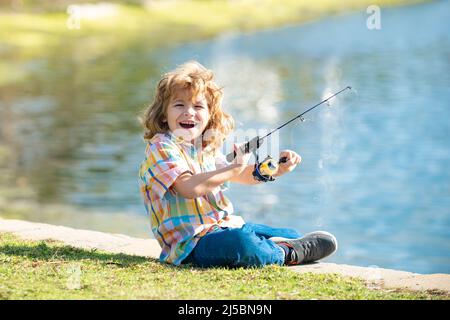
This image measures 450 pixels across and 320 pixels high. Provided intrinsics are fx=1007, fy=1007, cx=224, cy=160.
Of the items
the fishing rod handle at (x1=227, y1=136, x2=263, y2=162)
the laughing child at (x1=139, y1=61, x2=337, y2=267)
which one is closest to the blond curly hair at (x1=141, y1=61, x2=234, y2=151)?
the laughing child at (x1=139, y1=61, x2=337, y2=267)

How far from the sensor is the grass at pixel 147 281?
4.05 meters

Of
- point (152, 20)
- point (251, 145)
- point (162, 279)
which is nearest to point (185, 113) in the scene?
point (251, 145)

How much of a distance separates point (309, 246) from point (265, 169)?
0.55 metres

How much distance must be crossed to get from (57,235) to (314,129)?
9166 mm

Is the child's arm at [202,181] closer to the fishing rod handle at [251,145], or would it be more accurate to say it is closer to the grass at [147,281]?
the fishing rod handle at [251,145]

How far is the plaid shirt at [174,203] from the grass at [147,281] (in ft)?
0.46

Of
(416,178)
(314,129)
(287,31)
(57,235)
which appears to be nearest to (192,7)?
(287,31)

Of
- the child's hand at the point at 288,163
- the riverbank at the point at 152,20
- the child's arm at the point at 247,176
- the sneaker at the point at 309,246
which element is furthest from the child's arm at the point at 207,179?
the riverbank at the point at 152,20

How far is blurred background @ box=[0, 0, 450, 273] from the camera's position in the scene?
10.5m

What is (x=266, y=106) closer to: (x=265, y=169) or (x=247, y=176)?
(x=247, y=176)

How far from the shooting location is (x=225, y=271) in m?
4.54

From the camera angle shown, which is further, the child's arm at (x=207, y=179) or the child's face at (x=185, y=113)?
the child's face at (x=185, y=113)

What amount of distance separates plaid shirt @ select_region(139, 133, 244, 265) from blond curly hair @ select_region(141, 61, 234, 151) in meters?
0.10

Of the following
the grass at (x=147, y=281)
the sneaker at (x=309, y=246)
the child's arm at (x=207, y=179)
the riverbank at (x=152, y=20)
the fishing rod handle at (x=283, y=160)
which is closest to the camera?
the grass at (x=147, y=281)
